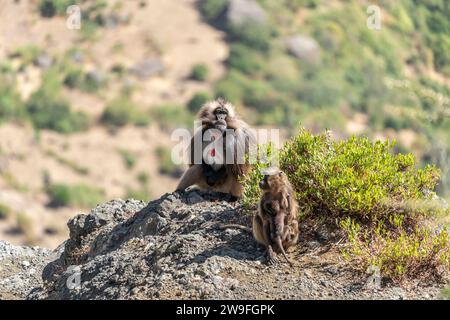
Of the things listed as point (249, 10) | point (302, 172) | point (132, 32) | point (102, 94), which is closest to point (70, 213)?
point (102, 94)

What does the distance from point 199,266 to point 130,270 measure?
992 millimetres

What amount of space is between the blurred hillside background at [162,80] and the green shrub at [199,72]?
0.10 m

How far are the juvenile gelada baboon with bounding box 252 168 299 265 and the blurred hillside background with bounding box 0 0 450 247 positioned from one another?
37237 mm

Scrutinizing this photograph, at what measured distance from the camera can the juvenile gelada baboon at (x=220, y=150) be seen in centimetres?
1258

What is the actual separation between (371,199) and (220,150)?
3202 mm

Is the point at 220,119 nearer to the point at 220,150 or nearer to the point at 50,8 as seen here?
the point at 220,150

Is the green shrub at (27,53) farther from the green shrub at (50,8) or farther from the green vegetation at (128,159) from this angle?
the green vegetation at (128,159)

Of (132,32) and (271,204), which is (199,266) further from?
(132,32)

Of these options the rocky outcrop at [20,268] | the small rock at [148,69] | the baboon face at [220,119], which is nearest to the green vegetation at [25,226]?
the small rock at [148,69]

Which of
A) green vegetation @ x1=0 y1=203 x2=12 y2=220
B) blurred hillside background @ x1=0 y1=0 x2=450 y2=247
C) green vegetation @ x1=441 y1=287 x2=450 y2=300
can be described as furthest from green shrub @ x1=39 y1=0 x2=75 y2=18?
green vegetation @ x1=441 y1=287 x2=450 y2=300

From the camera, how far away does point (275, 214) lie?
9.52 meters

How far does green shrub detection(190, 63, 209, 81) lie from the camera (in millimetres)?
63438

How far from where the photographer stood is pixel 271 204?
9500 millimetres

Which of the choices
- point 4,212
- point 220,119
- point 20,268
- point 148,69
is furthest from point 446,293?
point 148,69
